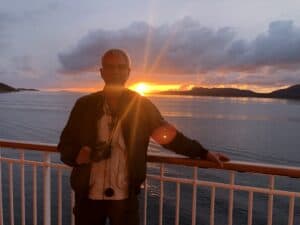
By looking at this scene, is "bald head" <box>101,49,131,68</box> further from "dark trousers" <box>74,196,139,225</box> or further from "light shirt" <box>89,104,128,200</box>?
"dark trousers" <box>74,196,139,225</box>

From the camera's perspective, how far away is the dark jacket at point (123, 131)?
2.01 m

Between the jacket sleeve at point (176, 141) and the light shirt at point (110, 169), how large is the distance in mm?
191

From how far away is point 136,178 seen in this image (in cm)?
203

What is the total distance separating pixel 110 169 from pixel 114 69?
0.52 meters

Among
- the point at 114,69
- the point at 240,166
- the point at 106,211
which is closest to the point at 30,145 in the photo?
the point at 106,211

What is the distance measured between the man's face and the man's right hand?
357 mm

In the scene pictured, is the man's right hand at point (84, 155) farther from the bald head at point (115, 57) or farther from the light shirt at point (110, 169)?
the bald head at point (115, 57)

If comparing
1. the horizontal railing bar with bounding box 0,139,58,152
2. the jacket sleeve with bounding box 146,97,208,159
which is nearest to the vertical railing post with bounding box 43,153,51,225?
the horizontal railing bar with bounding box 0,139,58,152

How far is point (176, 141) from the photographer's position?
213 centimetres

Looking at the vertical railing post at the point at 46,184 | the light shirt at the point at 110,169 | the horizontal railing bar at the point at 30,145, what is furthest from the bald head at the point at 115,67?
the vertical railing post at the point at 46,184

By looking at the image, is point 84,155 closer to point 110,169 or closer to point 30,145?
point 110,169

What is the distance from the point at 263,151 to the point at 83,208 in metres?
24.7

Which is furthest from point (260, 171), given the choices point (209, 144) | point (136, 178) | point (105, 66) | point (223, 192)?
point (209, 144)

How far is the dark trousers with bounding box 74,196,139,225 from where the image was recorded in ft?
6.78
